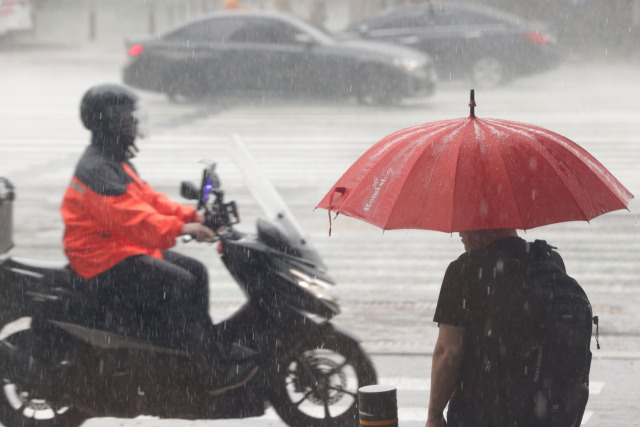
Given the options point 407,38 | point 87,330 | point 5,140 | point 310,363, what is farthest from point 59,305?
point 407,38

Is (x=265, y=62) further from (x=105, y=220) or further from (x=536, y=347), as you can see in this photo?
(x=536, y=347)

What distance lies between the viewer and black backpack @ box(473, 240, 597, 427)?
2984 millimetres

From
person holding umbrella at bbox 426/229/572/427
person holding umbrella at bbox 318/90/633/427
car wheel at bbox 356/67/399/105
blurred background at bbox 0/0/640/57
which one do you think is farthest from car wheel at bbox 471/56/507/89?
person holding umbrella at bbox 426/229/572/427

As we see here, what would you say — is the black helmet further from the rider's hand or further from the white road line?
the white road line

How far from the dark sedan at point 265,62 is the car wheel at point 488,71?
3.24 metres

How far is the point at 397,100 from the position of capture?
20.6 m

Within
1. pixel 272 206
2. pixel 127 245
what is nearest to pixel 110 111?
pixel 127 245

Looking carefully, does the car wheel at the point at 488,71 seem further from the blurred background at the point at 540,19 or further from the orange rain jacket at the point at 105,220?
the orange rain jacket at the point at 105,220

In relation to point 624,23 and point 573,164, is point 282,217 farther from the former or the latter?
point 624,23

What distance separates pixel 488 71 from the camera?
23.8m

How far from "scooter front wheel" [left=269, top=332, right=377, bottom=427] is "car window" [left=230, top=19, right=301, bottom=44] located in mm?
16063

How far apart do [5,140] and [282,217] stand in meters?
12.6

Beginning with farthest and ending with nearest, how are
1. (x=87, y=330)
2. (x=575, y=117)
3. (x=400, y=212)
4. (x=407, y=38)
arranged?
1. (x=407, y=38)
2. (x=575, y=117)
3. (x=87, y=330)
4. (x=400, y=212)

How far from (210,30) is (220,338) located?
Result: 16.7m
